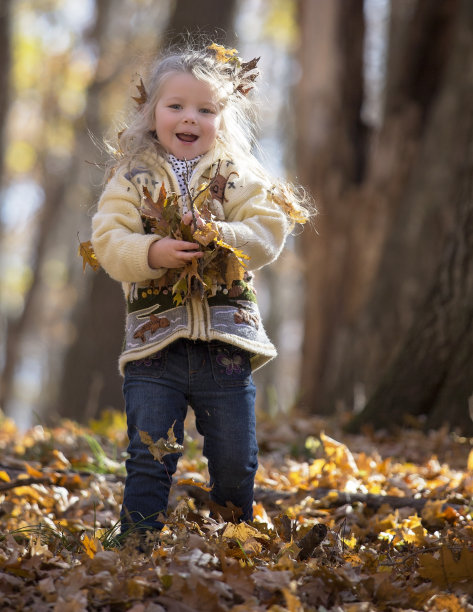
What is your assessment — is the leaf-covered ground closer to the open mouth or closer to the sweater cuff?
the sweater cuff

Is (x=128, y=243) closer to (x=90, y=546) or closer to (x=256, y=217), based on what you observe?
(x=256, y=217)

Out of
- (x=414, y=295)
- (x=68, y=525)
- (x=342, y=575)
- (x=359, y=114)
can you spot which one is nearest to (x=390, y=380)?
(x=414, y=295)

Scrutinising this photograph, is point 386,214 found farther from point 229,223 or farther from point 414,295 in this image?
point 229,223

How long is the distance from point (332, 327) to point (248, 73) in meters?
6.34

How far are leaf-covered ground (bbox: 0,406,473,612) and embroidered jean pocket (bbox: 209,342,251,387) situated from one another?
43 cm

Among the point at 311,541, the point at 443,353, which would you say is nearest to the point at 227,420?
the point at 311,541

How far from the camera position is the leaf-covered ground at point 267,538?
7.06ft

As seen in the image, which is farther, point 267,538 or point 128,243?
point 128,243

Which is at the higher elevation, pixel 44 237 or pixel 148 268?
pixel 44 237

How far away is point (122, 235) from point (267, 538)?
51.9 inches

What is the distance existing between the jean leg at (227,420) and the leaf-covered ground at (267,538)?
156 millimetres

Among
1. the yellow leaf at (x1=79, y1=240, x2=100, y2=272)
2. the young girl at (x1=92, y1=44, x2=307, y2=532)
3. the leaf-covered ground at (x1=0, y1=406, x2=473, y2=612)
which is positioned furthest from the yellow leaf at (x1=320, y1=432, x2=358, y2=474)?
the yellow leaf at (x1=79, y1=240, x2=100, y2=272)

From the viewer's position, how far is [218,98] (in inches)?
123

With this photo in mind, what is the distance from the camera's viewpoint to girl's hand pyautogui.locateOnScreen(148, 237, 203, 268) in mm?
2770
